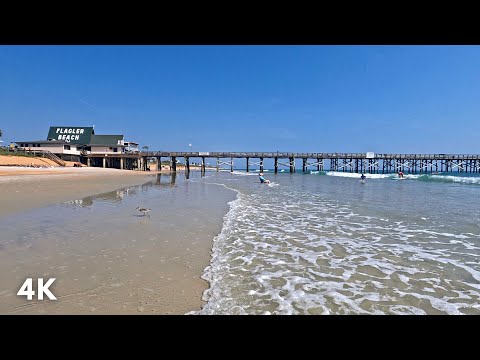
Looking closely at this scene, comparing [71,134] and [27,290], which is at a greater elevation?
[71,134]

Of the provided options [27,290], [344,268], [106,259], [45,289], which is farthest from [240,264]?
[27,290]

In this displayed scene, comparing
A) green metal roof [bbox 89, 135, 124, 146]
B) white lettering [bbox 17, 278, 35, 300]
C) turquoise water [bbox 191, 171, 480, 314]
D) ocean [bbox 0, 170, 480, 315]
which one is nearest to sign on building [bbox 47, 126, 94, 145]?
green metal roof [bbox 89, 135, 124, 146]

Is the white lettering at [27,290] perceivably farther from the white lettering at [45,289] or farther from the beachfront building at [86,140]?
the beachfront building at [86,140]

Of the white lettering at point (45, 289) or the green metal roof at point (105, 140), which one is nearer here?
the white lettering at point (45, 289)

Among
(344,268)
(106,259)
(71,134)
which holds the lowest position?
(344,268)

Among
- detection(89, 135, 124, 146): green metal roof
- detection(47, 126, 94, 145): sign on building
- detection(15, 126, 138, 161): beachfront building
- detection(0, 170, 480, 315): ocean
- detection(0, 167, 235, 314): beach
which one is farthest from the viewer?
detection(47, 126, 94, 145): sign on building

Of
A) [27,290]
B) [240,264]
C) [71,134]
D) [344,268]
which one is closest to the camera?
→ [27,290]

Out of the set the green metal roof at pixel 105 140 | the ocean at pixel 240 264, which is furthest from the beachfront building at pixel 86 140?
the ocean at pixel 240 264

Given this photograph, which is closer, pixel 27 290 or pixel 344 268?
pixel 27 290

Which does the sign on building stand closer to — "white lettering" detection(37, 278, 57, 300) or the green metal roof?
the green metal roof

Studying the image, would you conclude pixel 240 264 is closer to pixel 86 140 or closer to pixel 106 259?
pixel 106 259

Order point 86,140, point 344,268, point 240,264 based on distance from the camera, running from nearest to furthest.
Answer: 1. point 344,268
2. point 240,264
3. point 86,140
